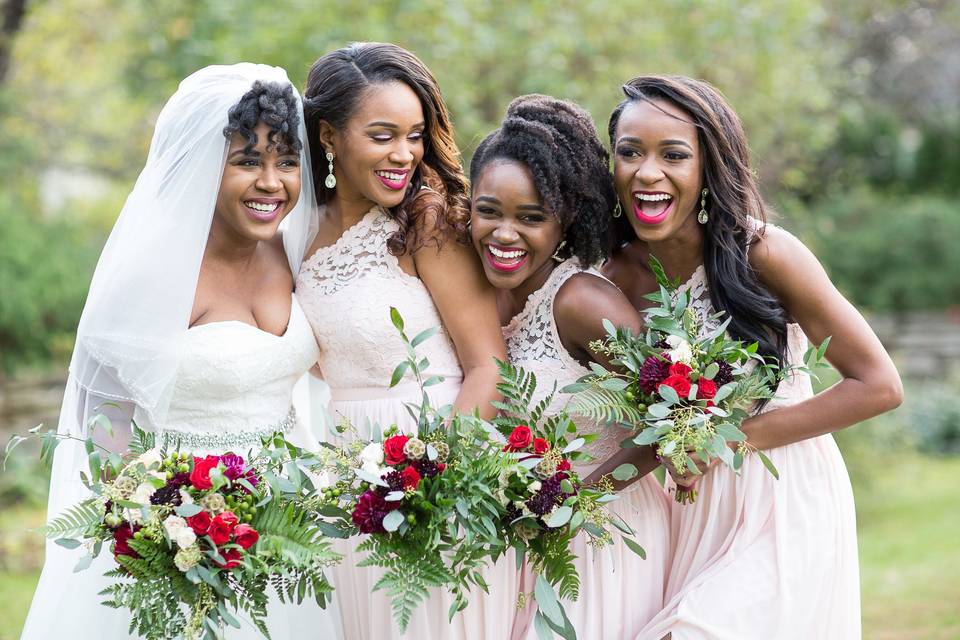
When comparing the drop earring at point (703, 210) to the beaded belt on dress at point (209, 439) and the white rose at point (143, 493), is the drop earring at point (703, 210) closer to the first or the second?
the beaded belt on dress at point (209, 439)

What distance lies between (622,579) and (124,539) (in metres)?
1.64

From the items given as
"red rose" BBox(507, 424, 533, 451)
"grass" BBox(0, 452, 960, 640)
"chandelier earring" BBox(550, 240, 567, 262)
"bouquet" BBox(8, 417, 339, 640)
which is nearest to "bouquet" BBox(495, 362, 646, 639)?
"red rose" BBox(507, 424, 533, 451)

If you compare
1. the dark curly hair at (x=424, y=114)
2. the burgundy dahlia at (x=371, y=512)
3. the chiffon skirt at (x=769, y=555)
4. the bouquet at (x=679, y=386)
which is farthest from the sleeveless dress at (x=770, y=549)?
the burgundy dahlia at (x=371, y=512)

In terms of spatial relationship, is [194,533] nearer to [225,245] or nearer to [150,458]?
[150,458]

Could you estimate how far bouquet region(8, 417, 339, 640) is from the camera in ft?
9.73

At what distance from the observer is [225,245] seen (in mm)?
3889

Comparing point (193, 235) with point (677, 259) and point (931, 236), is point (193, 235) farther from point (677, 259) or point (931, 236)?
point (931, 236)

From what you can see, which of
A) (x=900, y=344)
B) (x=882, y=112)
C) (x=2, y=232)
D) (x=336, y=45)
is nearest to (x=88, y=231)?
(x=2, y=232)

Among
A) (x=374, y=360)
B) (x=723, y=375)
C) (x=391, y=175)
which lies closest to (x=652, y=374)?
(x=723, y=375)

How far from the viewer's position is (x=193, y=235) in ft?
12.1

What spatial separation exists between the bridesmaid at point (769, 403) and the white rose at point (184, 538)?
1478 mm

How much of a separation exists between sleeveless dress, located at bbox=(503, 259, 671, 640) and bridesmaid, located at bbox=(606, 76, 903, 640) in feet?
0.32

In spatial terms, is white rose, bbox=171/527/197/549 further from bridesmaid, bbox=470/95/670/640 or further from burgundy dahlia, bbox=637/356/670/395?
burgundy dahlia, bbox=637/356/670/395

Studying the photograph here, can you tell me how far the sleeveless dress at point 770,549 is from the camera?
11.3 feet
